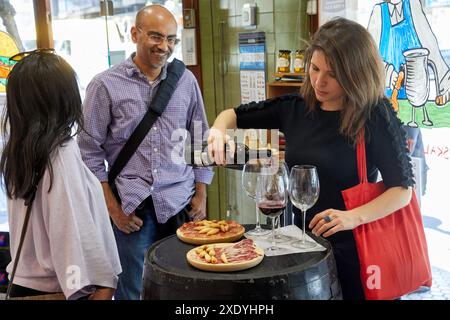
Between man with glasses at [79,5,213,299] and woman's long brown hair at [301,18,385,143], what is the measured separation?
0.97 m

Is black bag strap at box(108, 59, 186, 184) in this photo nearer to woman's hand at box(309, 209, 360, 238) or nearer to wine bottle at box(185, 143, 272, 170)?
wine bottle at box(185, 143, 272, 170)

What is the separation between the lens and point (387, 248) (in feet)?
5.70

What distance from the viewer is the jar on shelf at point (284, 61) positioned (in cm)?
314

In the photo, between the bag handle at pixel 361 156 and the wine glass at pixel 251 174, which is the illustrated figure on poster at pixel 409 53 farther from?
the wine glass at pixel 251 174

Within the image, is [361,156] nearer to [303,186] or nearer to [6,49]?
[303,186]

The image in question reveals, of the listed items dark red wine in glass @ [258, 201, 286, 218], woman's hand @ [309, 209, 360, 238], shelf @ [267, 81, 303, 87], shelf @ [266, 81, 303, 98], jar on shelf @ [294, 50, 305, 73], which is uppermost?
jar on shelf @ [294, 50, 305, 73]

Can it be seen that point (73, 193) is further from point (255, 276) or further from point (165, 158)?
point (165, 158)

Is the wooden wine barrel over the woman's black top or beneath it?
beneath

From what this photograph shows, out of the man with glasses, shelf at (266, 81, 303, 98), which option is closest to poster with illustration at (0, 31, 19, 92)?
the man with glasses

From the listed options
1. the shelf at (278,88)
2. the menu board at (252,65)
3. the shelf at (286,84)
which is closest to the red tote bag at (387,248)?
the shelf at (286,84)

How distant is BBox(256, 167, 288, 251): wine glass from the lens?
1616 millimetres

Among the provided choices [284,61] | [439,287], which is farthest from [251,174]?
[284,61]

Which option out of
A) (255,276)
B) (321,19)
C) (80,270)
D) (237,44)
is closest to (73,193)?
(80,270)

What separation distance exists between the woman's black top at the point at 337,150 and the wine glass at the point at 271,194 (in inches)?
10.4
